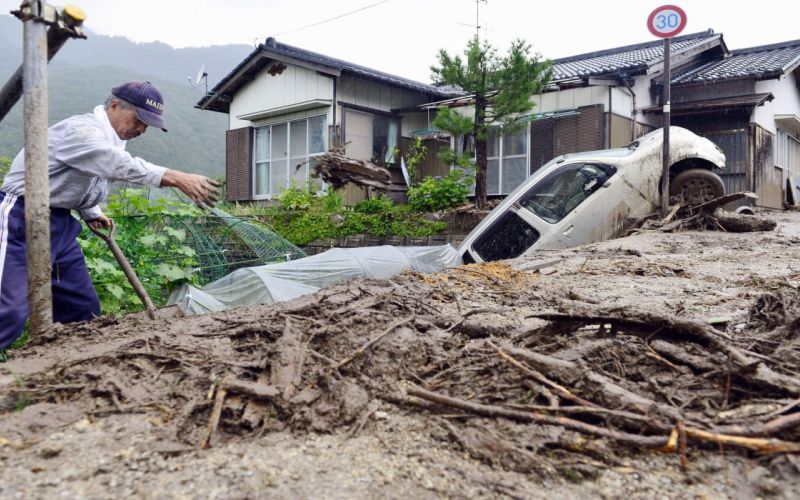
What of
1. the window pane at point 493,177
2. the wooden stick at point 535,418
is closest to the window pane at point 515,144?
the window pane at point 493,177

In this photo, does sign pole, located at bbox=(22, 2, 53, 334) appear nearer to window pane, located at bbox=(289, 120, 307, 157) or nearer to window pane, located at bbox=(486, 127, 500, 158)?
window pane, located at bbox=(486, 127, 500, 158)

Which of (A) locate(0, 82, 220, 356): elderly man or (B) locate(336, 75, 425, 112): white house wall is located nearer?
(A) locate(0, 82, 220, 356): elderly man

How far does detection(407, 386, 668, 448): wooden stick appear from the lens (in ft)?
4.89

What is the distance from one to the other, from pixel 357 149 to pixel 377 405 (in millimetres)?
12060

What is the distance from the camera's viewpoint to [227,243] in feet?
23.1

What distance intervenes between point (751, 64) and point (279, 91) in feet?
36.8

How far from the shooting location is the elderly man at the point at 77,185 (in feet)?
9.04

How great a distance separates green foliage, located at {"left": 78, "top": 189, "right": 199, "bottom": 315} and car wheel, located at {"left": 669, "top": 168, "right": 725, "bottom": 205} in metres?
6.39

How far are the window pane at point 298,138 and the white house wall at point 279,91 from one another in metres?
0.60

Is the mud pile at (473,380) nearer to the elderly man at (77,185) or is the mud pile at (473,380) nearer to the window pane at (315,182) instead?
the elderly man at (77,185)

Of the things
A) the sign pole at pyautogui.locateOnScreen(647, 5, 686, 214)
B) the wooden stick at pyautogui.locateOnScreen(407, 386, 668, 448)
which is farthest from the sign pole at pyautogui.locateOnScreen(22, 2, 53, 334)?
the sign pole at pyautogui.locateOnScreen(647, 5, 686, 214)

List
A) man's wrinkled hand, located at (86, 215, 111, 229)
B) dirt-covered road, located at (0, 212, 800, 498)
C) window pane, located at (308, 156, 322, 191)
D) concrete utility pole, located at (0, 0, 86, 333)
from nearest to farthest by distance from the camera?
dirt-covered road, located at (0, 212, 800, 498) < concrete utility pole, located at (0, 0, 86, 333) < man's wrinkled hand, located at (86, 215, 111, 229) < window pane, located at (308, 156, 322, 191)

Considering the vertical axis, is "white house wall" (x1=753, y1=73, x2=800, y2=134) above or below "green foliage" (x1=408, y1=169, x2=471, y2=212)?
above

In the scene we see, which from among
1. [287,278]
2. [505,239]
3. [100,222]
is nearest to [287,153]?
[505,239]
